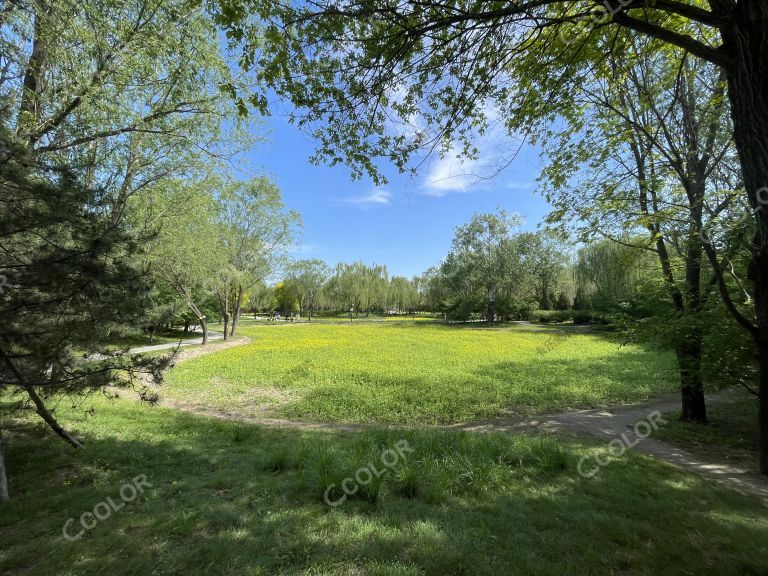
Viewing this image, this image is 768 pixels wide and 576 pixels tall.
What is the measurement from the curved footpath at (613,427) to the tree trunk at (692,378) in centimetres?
100

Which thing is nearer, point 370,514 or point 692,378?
point 370,514

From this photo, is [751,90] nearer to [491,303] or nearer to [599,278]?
[599,278]

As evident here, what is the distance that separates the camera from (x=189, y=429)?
23.4 feet

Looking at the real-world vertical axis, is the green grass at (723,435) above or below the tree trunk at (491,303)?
below

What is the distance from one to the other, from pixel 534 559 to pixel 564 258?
51057 millimetres

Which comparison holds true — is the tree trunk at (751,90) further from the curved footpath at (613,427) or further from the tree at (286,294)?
the tree at (286,294)

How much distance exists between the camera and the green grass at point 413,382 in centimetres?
982

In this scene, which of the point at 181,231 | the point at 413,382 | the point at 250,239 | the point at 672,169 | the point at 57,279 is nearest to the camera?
the point at 57,279

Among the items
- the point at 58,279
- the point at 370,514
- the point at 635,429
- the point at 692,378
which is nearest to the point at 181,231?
the point at 58,279

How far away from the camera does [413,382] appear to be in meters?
12.6

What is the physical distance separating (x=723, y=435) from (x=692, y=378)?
1609 mm

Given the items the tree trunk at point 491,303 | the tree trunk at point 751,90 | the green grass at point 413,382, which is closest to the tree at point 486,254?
the tree trunk at point 491,303

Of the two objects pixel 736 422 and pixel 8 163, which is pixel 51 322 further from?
pixel 736 422

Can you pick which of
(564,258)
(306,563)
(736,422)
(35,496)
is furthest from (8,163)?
(564,258)
